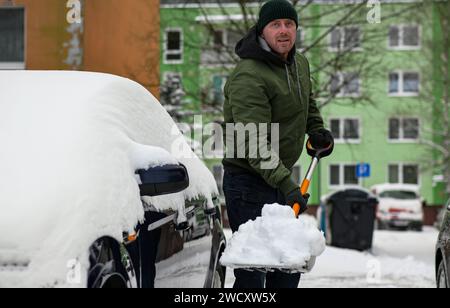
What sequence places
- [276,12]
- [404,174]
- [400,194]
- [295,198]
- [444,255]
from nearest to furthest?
[295,198], [276,12], [444,255], [400,194], [404,174]

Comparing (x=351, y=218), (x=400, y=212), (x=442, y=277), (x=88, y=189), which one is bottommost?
(x=400, y=212)

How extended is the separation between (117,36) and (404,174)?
41.2m

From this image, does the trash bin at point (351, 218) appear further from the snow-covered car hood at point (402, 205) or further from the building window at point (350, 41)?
the snow-covered car hood at point (402, 205)

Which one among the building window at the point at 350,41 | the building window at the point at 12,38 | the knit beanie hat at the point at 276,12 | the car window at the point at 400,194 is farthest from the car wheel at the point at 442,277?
the car window at the point at 400,194

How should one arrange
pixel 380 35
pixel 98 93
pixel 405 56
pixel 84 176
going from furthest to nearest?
Answer: 1. pixel 405 56
2. pixel 380 35
3. pixel 98 93
4. pixel 84 176

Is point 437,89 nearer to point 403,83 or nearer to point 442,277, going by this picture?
point 403,83

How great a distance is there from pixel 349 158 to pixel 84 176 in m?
49.1

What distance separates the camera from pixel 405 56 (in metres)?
51.2

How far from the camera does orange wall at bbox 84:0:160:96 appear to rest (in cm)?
1226

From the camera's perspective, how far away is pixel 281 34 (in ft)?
16.3

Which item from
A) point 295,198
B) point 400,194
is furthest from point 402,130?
point 295,198

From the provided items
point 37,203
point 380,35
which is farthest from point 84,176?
point 380,35
